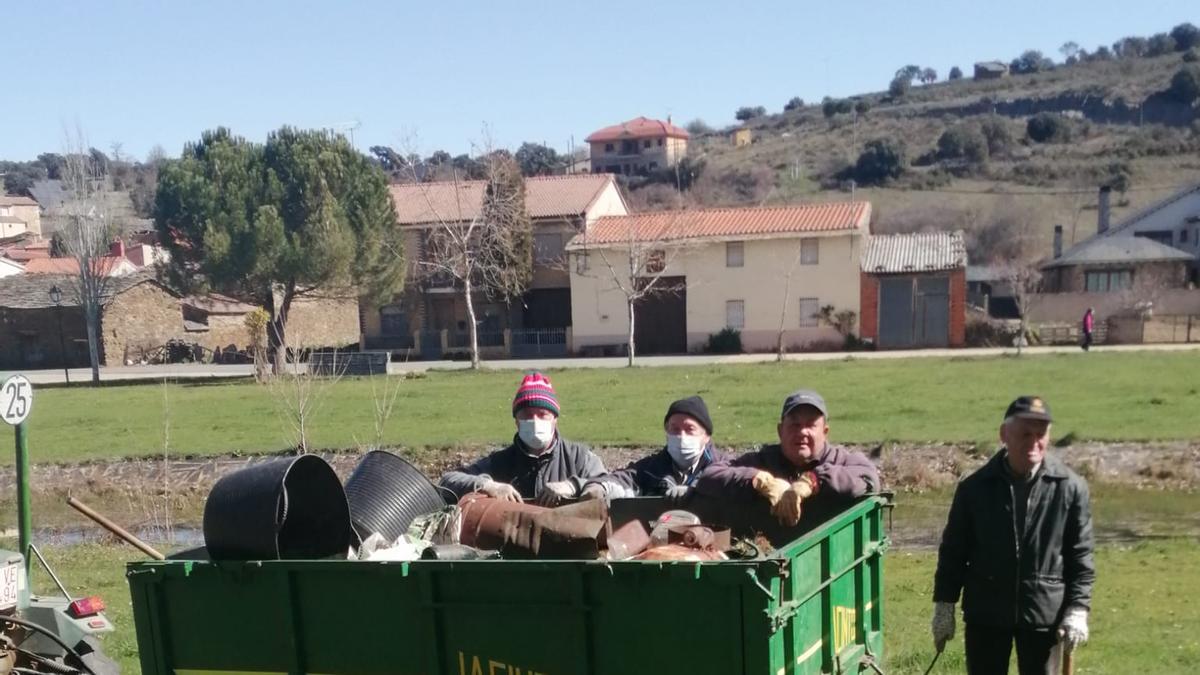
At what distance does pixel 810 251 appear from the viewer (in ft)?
142

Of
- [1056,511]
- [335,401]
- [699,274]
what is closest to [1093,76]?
[699,274]

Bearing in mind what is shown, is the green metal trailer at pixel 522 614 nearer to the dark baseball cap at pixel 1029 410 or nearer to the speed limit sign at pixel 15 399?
the dark baseball cap at pixel 1029 410

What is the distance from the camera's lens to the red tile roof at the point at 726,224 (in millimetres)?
43281

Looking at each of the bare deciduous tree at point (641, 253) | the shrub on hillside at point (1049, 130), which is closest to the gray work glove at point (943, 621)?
the bare deciduous tree at point (641, 253)

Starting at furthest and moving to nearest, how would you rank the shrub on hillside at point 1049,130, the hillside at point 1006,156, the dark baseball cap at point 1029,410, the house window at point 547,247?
the shrub on hillside at point 1049,130, the hillside at point 1006,156, the house window at point 547,247, the dark baseball cap at point 1029,410

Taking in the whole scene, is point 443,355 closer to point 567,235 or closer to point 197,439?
point 567,235

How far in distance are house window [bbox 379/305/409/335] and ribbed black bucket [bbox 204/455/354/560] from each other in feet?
147

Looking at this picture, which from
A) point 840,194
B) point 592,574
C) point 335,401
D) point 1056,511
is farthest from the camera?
point 840,194

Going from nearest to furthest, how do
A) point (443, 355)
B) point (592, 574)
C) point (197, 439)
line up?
1. point (592, 574)
2. point (197, 439)
3. point (443, 355)

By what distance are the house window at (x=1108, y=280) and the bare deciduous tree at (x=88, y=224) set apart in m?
43.0

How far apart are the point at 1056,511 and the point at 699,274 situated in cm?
3998

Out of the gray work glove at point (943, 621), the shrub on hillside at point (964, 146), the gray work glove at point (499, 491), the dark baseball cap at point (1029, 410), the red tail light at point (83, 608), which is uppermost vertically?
the shrub on hillside at point (964, 146)

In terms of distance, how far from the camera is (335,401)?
29594 mm

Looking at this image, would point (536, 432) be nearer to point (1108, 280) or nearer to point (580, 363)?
point (580, 363)
